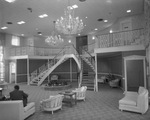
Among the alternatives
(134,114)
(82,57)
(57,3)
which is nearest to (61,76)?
(82,57)

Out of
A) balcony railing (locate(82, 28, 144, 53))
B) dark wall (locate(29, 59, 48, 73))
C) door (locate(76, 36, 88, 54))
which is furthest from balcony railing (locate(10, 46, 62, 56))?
balcony railing (locate(82, 28, 144, 53))

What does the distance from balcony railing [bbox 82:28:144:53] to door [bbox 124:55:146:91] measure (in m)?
1.27

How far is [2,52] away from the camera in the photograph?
48.0 ft

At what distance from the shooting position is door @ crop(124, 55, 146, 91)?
8703 millimetres

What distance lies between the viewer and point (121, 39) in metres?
8.95

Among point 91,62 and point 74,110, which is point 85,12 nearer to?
point 91,62

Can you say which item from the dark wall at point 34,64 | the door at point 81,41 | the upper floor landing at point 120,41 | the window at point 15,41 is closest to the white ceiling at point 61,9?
the upper floor landing at point 120,41

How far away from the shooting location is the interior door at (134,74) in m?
8.91

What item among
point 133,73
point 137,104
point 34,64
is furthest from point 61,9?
point 34,64

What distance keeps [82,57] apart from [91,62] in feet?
3.68

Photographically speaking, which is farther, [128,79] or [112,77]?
[112,77]

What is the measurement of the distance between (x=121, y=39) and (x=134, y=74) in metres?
2.72

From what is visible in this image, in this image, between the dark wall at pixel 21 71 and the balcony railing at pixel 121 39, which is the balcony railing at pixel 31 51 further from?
the balcony railing at pixel 121 39

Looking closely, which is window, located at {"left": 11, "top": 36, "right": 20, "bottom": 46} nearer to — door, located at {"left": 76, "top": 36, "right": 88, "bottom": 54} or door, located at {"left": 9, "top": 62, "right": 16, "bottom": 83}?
door, located at {"left": 9, "top": 62, "right": 16, "bottom": 83}
